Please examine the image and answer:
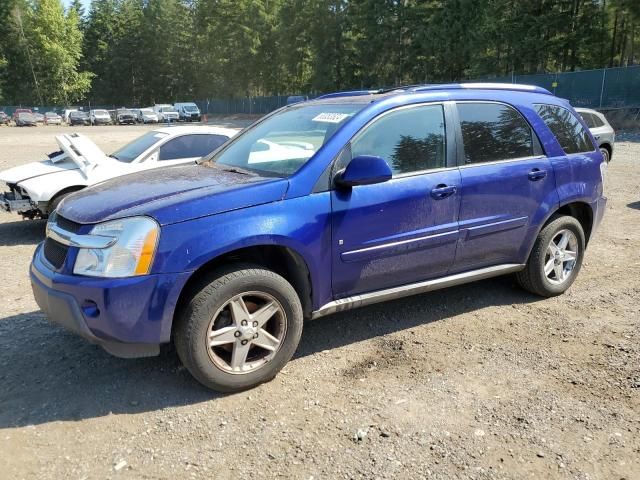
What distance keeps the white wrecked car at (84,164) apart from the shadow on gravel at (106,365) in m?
2.97

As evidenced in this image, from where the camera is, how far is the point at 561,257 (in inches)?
196

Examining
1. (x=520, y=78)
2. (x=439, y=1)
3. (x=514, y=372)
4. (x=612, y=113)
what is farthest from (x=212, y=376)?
(x=439, y=1)

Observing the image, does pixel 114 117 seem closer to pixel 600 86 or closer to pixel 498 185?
pixel 600 86

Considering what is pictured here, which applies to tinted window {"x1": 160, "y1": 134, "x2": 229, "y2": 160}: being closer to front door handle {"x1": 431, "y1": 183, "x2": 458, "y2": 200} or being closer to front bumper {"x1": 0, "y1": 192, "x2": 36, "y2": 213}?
front bumper {"x1": 0, "y1": 192, "x2": 36, "y2": 213}

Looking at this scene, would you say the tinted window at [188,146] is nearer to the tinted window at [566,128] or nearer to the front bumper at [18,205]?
the front bumper at [18,205]

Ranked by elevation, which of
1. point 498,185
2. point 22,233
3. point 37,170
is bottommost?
point 22,233

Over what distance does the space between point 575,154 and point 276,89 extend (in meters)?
64.2

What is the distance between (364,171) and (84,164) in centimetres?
526

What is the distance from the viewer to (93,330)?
313cm

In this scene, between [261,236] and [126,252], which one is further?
[261,236]

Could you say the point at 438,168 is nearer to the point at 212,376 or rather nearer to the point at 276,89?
the point at 212,376

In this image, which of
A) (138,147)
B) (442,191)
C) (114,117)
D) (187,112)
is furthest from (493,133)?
(114,117)

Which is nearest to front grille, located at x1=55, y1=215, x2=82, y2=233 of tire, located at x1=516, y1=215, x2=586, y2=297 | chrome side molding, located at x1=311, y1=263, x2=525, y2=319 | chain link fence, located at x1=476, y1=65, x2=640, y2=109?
chrome side molding, located at x1=311, y1=263, x2=525, y2=319

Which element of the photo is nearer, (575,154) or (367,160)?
(367,160)
